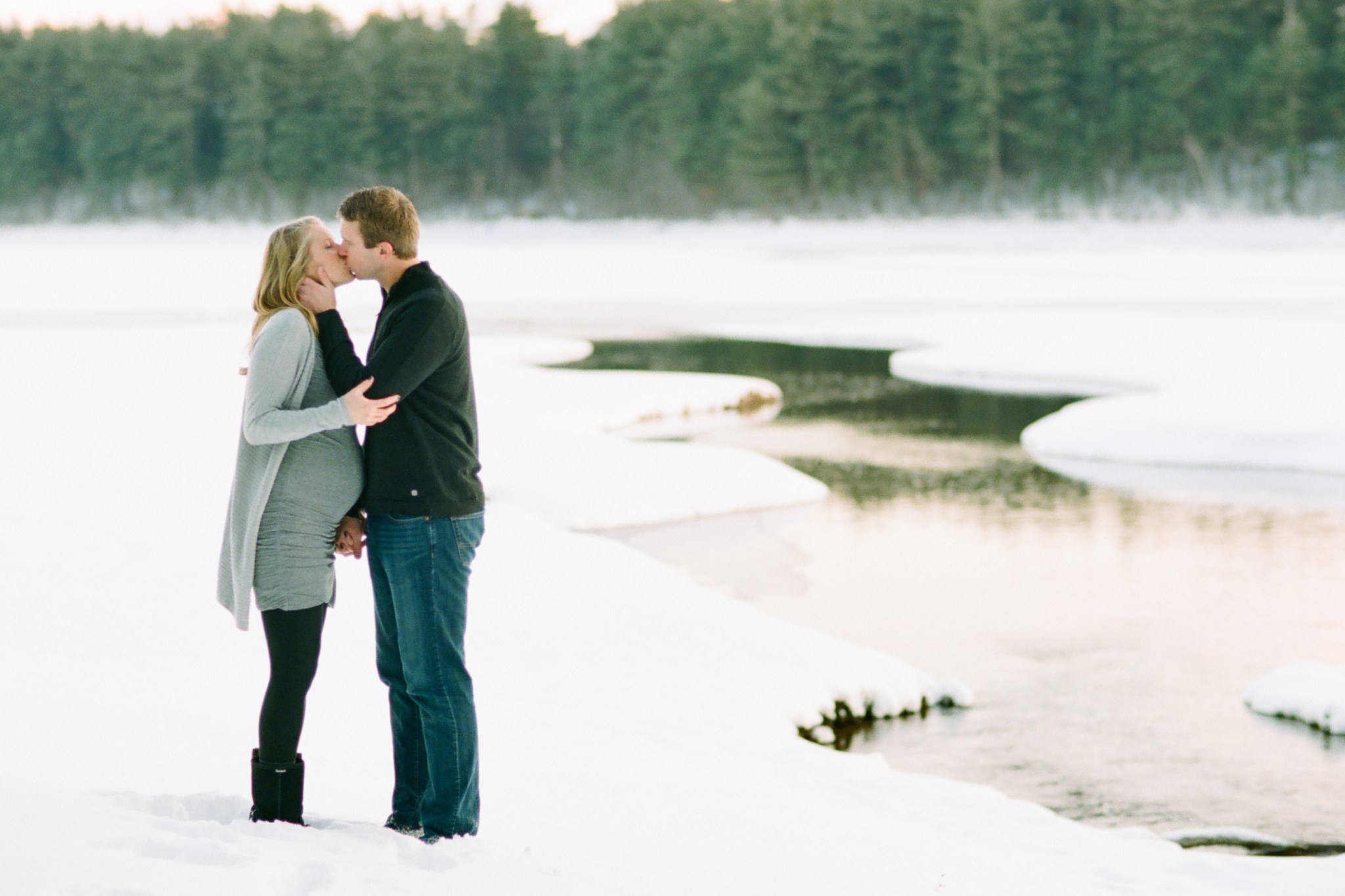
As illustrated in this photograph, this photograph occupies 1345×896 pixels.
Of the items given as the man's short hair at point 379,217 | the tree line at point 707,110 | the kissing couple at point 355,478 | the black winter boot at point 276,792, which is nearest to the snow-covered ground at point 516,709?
the black winter boot at point 276,792

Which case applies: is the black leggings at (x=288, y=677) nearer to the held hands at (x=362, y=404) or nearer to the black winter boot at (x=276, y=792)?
the black winter boot at (x=276, y=792)

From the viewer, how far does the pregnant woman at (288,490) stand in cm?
401

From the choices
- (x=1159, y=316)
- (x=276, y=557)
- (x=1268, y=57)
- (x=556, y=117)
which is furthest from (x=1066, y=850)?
(x=556, y=117)

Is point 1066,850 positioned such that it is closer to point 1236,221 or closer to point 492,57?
point 1236,221

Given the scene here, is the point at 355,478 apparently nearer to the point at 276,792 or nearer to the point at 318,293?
the point at 318,293

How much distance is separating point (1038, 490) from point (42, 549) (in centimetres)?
925

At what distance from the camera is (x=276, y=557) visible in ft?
13.3

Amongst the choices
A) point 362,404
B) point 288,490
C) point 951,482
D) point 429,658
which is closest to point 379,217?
point 362,404

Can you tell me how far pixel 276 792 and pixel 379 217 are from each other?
59.3 inches

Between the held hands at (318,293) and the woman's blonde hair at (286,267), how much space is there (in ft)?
0.06

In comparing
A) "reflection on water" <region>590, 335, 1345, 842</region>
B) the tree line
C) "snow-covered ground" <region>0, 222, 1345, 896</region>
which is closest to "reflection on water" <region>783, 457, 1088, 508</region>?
"reflection on water" <region>590, 335, 1345, 842</region>

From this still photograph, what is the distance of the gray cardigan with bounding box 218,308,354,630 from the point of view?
3.99 metres

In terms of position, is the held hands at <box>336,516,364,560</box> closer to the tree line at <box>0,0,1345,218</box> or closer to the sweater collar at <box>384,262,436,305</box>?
the sweater collar at <box>384,262,436,305</box>

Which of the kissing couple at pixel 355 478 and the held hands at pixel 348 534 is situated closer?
the kissing couple at pixel 355 478
